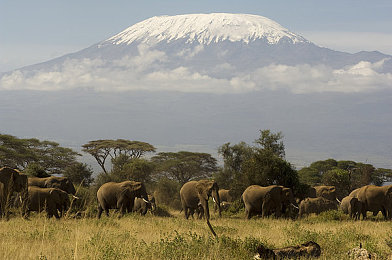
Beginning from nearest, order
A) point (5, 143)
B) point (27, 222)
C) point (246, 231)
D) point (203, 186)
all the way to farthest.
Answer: point (27, 222), point (246, 231), point (203, 186), point (5, 143)

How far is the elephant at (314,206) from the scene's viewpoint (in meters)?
30.4

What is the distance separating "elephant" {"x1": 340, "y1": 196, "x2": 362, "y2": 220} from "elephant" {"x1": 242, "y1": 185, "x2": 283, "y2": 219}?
3494mm

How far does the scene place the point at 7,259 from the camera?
11008mm

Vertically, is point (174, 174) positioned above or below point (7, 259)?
below

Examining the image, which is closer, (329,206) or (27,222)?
(27,222)

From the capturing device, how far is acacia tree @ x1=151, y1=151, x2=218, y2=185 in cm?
8499

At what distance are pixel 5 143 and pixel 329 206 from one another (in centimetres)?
4769

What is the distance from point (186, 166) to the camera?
8575 cm

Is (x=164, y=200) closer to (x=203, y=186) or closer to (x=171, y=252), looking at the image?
(x=203, y=186)

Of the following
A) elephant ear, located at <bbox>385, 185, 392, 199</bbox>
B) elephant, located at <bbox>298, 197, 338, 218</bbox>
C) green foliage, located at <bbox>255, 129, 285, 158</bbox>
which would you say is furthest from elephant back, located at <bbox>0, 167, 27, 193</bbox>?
green foliage, located at <bbox>255, 129, 285, 158</bbox>

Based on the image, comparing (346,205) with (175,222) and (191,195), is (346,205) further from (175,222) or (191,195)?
(175,222)

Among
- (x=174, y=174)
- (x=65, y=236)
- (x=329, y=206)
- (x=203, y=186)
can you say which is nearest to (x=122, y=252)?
(x=65, y=236)

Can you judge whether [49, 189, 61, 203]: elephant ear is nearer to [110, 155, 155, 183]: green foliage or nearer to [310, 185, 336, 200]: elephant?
[310, 185, 336, 200]: elephant

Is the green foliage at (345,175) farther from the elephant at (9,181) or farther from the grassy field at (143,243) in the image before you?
the elephant at (9,181)
